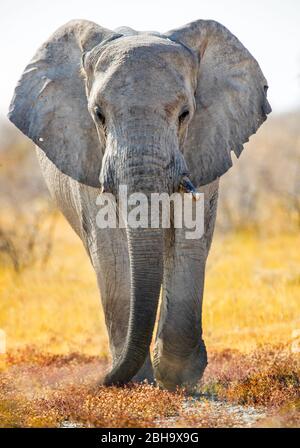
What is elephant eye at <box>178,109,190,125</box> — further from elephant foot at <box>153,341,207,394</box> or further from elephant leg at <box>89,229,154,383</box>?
elephant foot at <box>153,341,207,394</box>

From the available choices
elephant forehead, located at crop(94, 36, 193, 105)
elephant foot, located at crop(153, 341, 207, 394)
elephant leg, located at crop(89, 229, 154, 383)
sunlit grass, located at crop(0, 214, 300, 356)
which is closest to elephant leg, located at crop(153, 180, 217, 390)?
elephant foot, located at crop(153, 341, 207, 394)

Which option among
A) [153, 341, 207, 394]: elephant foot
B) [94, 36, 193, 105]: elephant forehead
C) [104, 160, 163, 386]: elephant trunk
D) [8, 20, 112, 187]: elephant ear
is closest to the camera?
[104, 160, 163, 386]: elephant trunk

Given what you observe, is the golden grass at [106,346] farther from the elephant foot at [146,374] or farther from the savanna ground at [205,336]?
the elephant foot at [146,374]

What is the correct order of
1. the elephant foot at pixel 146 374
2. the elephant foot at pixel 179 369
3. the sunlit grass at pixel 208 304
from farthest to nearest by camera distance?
the sunlit grass at pixel 208 304
the elephant foot at pixel 146 374
the elephant foot at pixel 179 369

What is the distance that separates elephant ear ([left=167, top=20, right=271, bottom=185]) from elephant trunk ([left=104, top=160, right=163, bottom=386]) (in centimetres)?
109

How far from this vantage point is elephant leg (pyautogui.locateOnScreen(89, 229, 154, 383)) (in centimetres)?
765

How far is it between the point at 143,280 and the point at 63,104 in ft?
6.04

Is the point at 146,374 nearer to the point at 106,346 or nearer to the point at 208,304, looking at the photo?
the point at 106,346

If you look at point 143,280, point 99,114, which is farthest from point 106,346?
point 143,280

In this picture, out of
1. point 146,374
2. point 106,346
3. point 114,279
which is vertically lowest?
point 106,346

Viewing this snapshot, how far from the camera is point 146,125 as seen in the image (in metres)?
6.59

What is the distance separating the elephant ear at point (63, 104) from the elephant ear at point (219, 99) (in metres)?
0.65

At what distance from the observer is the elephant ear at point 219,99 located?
759 centimetres

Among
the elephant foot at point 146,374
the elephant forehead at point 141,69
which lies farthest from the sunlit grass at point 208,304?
the elephant forehead at point 141,69
